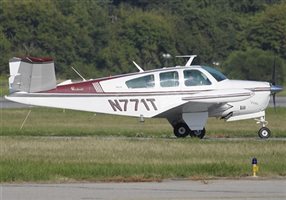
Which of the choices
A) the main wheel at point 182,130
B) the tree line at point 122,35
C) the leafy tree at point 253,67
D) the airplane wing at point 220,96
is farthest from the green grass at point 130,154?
the tree line at point 122,35

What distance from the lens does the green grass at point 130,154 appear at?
16.8 meters

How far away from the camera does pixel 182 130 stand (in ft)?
84.9

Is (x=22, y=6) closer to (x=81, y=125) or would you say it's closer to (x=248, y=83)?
(x=81, y=125)

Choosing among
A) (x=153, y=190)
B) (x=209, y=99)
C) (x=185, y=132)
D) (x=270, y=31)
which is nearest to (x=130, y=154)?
(x=209, y=99)

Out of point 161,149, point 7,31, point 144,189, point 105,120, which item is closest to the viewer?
point 144,189

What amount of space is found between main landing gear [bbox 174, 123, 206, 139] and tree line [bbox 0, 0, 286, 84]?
140 feet

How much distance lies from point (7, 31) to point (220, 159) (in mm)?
56736

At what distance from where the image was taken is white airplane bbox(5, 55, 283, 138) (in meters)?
25.3

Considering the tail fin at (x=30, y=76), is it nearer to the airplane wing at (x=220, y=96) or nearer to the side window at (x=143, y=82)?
the side window at (x=143, y=82)

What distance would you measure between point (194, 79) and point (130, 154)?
5.41m

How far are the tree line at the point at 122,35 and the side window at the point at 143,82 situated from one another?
43.1 m

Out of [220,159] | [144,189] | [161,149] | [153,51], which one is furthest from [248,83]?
[153,51]

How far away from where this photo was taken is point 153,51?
75.7m

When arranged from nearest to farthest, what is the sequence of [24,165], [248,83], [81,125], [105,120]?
1. [24,165]
2. [248,83]
3. [81,125]
4. [105,120]
